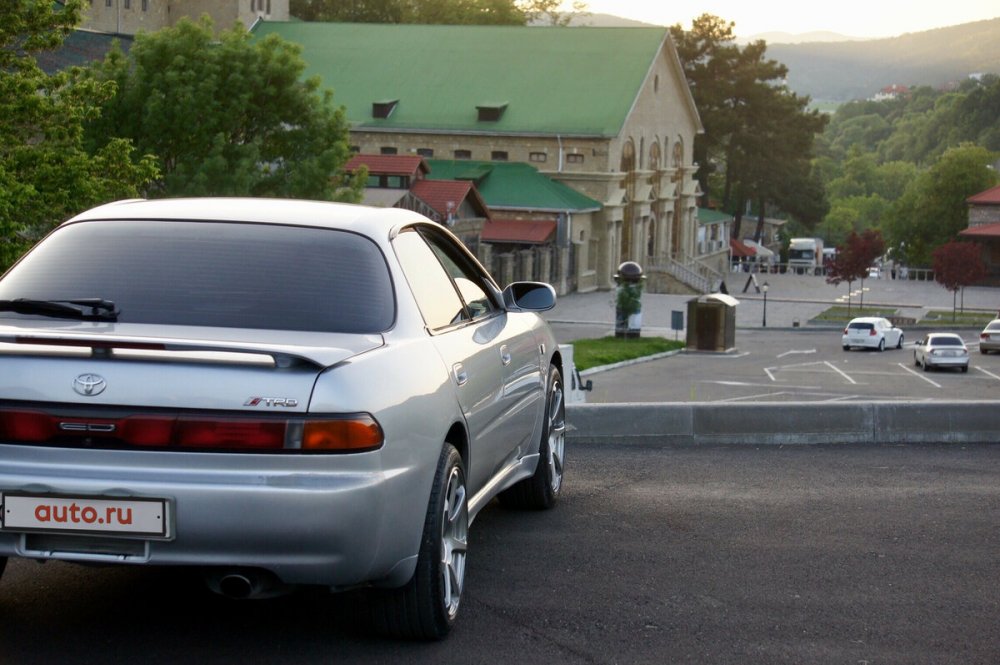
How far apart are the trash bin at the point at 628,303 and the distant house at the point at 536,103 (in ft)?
56.1

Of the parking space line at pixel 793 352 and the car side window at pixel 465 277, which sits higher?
the car side window at pixel 465 277

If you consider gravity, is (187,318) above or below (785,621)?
above

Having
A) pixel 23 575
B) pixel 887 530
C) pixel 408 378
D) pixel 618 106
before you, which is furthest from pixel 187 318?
pixel 618 106

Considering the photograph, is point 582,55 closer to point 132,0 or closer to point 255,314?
point 132,0

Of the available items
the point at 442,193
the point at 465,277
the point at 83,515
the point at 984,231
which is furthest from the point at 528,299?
the point at 984,231

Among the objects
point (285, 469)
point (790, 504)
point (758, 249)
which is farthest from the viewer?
point (758, 249)

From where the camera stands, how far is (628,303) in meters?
56.8

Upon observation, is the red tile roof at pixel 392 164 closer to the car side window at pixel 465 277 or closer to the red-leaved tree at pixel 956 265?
the red-leaved tree at pixel 956 265

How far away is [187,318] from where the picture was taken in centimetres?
525

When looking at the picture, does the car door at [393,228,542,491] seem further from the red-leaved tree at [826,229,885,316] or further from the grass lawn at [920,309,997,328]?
the red-leaved tree at [826,229,885,316]

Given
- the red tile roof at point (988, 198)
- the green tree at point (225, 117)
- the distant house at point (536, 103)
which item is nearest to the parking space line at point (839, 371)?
the green tree at point (225, 117)

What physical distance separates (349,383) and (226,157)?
39.5 metres

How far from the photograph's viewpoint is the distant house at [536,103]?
258 feet

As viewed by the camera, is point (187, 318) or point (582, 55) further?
point (582, 55)
